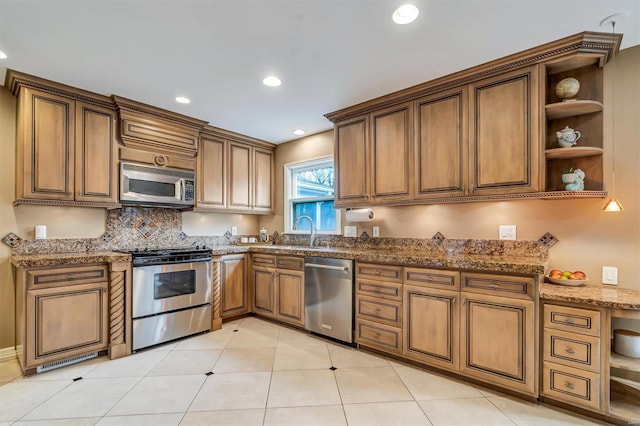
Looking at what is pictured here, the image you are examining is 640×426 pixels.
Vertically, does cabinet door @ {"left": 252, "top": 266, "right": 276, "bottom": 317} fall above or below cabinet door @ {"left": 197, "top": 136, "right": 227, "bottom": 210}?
below

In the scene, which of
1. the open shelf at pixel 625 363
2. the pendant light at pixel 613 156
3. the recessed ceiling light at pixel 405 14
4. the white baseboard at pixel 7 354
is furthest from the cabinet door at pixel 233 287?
the pendant light at pixel 613 156

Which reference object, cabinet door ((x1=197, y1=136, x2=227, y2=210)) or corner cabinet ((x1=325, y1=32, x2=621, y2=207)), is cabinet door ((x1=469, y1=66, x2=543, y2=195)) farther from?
cabinet door ((x1=197, y1=136, x2=227, y2=210))

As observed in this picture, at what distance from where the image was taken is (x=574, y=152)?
2234 mm

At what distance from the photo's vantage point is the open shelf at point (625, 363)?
5.99 ft

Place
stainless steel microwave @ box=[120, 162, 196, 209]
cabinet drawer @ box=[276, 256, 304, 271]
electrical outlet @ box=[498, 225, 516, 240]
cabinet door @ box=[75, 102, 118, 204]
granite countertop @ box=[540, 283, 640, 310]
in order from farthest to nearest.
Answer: cabinet drawer @ box=[276, 256, 304, 271] < stainless steel microwave @ box=[120, 162, 196, 209] < cabinet door @ box=[75, 102, 118, 204] < electrical outlet @ box=[498, 225, 516, 240] < granite countertop @ box=[540, 283, 640, 310]

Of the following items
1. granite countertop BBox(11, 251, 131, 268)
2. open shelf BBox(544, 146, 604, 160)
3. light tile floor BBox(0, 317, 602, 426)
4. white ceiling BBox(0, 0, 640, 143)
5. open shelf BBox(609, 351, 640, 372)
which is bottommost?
light tile floor BBox(0, 317, 602, 426)

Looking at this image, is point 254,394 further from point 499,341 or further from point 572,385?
point 572,385

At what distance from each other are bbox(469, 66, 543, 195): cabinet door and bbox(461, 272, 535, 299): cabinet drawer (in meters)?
0.70

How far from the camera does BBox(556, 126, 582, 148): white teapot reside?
2246 millimetres

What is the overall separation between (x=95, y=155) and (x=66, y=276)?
120 cm

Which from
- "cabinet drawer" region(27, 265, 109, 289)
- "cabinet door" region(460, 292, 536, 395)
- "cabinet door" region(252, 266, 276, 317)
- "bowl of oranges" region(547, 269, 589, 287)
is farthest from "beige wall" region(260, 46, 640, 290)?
"cabinet drawer" region(27, 265, 109, 289)

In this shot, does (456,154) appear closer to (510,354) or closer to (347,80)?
(347,80)

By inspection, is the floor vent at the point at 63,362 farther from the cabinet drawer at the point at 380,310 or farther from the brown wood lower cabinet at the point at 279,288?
the cabinet drawer at the point at 380,310

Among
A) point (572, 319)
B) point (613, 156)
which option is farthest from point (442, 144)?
point (572, 319)
